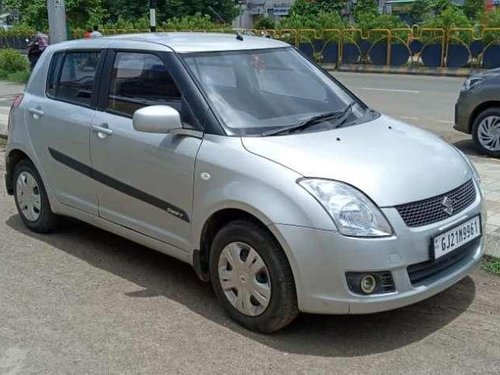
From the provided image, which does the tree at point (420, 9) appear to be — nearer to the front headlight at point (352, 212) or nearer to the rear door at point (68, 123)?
the rear door at point (68, 123)

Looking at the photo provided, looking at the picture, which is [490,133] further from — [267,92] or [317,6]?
[317,6]

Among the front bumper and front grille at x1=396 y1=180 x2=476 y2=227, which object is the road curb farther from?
the front bumper

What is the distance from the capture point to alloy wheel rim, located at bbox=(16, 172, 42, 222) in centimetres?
539

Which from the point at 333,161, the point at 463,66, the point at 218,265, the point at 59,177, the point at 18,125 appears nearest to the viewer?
the point at 333,161

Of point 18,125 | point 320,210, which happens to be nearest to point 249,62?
point 320,210

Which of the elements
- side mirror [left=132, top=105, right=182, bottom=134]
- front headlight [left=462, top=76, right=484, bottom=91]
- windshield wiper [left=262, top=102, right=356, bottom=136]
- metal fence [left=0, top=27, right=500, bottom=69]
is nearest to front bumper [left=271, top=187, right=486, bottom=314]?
windshield wiper [left=262, top=102, right=356, bottom=136]

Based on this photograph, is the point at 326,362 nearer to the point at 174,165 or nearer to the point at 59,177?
the point at 174,165

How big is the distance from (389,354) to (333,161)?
108cm

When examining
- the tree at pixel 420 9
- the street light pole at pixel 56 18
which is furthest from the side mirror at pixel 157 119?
the tree at pixel 420 9

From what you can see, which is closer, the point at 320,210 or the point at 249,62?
the point at 320,210

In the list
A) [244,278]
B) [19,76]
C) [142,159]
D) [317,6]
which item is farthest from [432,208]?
[317,6]

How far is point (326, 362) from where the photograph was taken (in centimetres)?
336

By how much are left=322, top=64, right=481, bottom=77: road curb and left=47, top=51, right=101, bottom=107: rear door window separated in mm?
17327

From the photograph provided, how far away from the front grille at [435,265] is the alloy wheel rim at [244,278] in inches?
30.4
